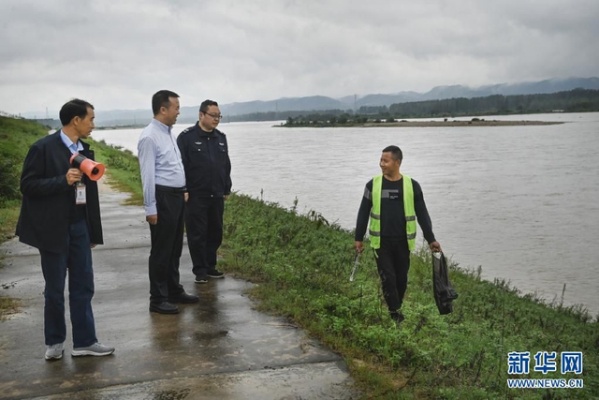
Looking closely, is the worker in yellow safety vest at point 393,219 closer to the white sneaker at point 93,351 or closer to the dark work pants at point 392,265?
the dark work pants at point 392,265

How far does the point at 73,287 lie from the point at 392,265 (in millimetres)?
3412

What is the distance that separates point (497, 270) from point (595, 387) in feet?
29.0

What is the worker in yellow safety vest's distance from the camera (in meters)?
6.41

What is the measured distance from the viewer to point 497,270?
14.7 metres

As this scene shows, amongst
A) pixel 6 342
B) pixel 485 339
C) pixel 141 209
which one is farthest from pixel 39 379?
pixel 141 209

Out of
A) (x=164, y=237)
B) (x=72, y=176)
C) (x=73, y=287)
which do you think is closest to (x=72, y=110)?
(x=72, y=176)

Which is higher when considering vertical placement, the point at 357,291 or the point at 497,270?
the point at 357,291

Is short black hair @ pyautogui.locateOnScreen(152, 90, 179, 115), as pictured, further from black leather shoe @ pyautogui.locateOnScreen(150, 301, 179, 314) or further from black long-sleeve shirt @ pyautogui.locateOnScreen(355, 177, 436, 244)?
black long-sleeve shirt @ pyautogui.locateOnScreen(355, 177, 436, 244)

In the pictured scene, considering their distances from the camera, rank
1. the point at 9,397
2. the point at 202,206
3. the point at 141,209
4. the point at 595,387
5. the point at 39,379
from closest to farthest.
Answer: the point at 9,397
the point at 39,379
the point at 595,387
the point at 202,206
the point at 141,209

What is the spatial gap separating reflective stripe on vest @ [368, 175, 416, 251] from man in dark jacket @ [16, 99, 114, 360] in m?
2.97

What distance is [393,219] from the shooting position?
21.0 feet

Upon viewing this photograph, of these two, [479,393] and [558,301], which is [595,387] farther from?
[558,301]

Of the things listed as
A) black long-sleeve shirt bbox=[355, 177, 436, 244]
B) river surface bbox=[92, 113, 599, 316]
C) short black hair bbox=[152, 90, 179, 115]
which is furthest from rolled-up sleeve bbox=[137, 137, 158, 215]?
river surface bbox=[92, 113, 599, 316]

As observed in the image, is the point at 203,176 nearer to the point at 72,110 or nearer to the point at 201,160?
the point at 201,160
